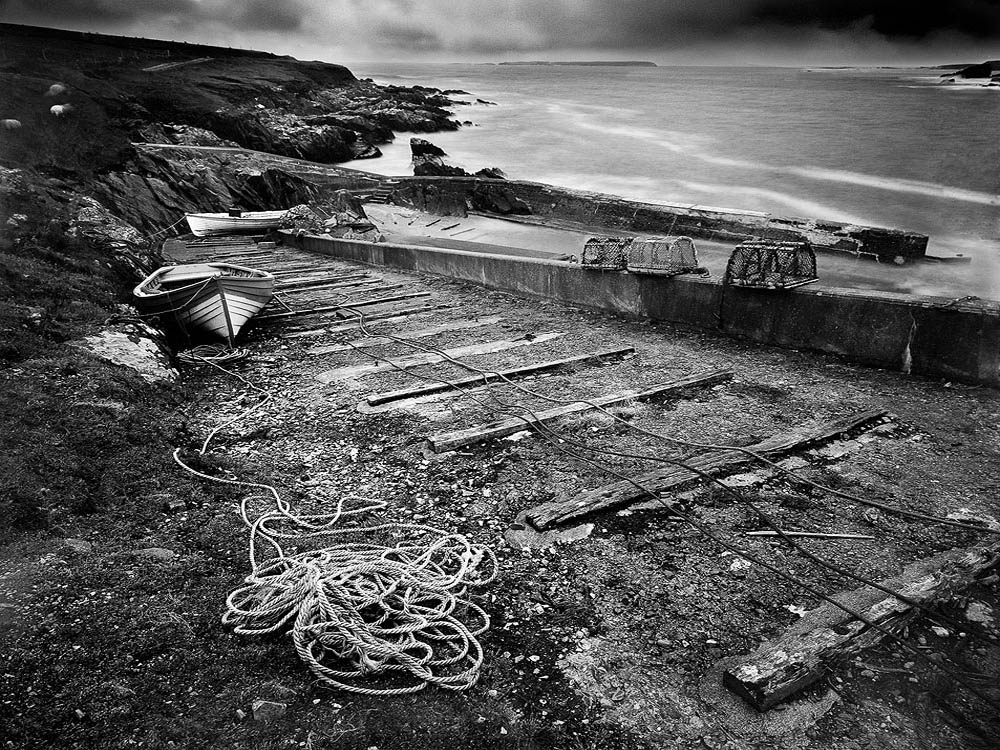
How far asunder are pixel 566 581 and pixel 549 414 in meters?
2.37

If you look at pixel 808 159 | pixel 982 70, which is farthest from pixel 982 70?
pixel 808 159

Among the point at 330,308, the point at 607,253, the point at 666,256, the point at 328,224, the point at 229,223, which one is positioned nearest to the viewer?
the point at 666,256

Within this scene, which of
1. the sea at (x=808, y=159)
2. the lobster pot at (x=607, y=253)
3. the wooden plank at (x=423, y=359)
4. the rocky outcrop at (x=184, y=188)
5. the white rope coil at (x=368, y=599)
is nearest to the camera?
the white rope coil at (x=368, y=599)

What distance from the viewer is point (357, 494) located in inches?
192

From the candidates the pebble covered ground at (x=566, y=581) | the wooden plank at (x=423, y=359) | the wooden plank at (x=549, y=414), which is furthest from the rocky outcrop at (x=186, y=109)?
the wooden plank at (x=549, y=414)

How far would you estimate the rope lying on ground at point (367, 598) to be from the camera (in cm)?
317

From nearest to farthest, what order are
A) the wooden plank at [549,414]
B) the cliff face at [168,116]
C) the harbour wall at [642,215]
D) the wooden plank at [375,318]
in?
the wooden plank at [549,414] → the wooden plank at [375,318] → the harbour wall at [642,215] → the cliff face at [168,116]

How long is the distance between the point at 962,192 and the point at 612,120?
50.5m

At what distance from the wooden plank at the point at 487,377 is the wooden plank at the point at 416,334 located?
196 centimetres

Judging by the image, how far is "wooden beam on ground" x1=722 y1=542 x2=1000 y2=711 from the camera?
2.95m

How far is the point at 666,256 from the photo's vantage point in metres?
8.40

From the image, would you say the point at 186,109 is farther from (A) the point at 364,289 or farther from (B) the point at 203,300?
(B) the point at 203,300

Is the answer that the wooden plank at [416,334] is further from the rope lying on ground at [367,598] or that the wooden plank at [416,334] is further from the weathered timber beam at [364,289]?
the rope lying on ground at [367,598]

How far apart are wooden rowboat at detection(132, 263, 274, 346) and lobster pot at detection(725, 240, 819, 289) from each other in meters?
6.83
